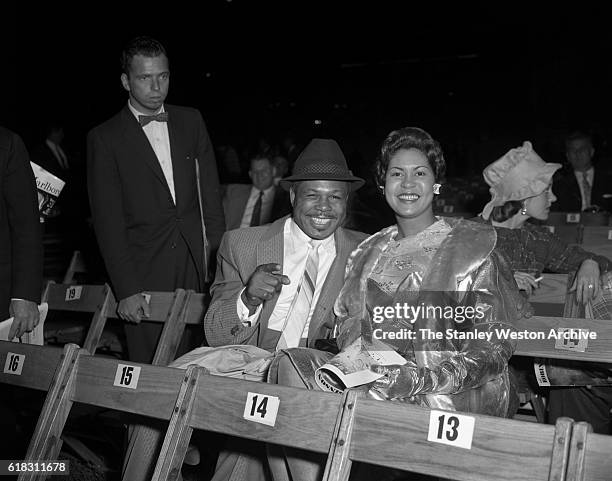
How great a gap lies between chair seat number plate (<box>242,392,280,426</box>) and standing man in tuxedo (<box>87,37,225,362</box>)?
4.61 feet

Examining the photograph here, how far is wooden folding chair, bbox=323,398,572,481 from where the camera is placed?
1729mm

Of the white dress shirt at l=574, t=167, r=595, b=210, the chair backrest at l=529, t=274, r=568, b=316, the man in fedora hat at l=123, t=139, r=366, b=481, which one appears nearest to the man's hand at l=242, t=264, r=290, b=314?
the man in fedora hat at l=123, t=139, r=366, b=481

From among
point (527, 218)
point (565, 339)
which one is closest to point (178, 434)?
point (565, 339)

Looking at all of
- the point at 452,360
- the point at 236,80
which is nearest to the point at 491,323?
the point at 452,360

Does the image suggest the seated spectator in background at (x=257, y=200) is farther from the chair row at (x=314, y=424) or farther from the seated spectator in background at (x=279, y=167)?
the chair row at (x=314, y=424)

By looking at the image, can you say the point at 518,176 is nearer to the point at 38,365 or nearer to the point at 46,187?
the point at 46,187

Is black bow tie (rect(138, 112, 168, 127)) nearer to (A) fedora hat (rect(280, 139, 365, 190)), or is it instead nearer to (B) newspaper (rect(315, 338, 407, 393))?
(A) fedora hat (rect(280, 139, 365, 190))

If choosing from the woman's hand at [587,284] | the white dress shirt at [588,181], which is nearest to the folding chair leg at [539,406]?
the woman's hand at [587,284]

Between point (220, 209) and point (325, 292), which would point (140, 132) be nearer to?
point (220, 209)

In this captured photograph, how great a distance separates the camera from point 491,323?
91.2 inches

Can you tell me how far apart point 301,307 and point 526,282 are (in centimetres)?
113

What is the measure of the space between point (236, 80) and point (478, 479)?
12.7 metres

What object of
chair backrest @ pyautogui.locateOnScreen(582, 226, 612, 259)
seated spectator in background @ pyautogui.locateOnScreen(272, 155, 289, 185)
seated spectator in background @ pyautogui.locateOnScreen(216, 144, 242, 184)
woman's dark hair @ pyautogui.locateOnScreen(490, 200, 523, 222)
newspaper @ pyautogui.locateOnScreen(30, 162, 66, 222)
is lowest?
newspaper @ pyautogui.locateOnScreen(30, 162, 66, 222)

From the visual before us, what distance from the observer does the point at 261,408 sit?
7.06 ft
